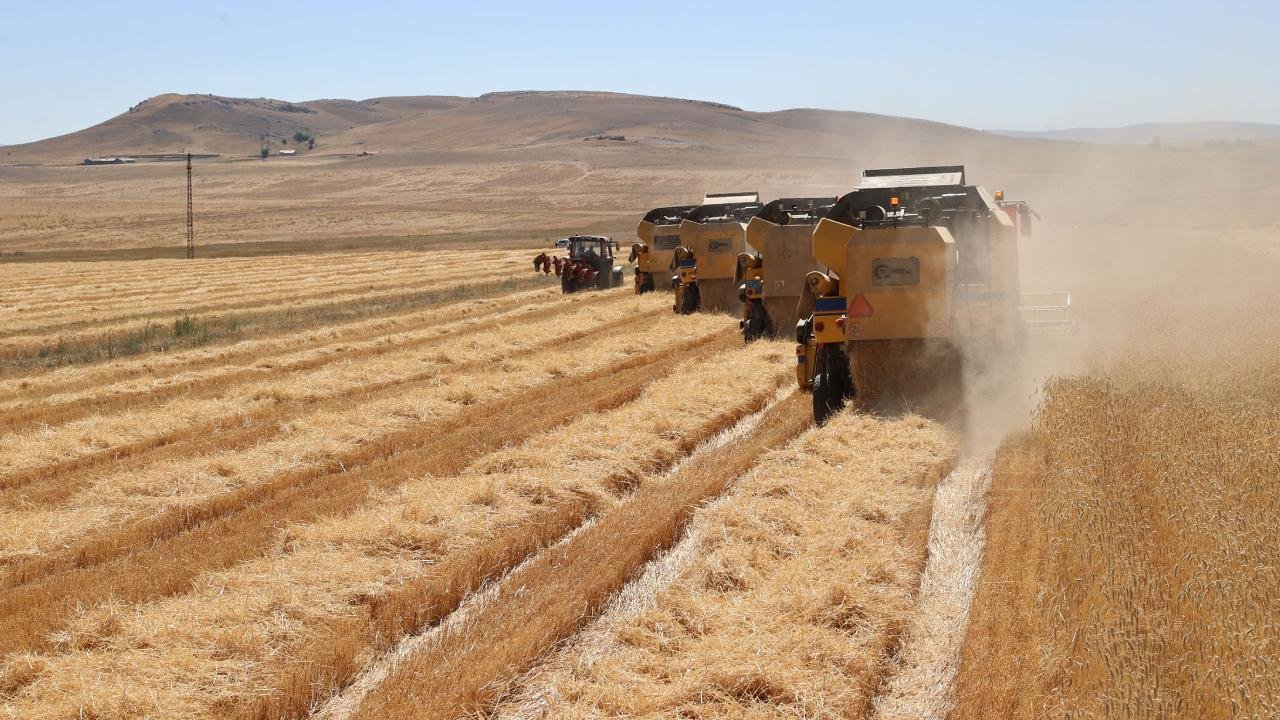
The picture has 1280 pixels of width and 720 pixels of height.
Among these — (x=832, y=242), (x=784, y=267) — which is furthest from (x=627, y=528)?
(x=784, y=267)

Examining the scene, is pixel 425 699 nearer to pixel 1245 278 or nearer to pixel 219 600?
pixel 219 600

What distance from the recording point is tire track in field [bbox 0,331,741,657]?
22.8 feet

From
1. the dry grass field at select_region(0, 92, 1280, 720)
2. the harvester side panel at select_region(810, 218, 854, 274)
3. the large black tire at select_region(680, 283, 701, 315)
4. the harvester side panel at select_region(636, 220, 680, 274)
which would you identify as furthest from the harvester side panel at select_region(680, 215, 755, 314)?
the harvester side panel at select_region(810, 218, 854, 274)

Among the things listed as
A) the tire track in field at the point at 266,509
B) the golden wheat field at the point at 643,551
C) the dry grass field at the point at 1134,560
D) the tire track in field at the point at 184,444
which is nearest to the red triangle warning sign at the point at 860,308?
the golden wheat field at the point at 643,551

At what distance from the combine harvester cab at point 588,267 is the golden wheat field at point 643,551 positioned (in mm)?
15516

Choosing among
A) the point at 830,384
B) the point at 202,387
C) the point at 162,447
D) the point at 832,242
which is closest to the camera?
the point at 162,447

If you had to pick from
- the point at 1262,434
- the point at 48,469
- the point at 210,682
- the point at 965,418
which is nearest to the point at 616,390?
the point at 965,418

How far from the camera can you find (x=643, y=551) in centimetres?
752

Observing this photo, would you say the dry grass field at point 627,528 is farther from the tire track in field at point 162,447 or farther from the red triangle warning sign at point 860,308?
the red triangle warning sign at point 860,308

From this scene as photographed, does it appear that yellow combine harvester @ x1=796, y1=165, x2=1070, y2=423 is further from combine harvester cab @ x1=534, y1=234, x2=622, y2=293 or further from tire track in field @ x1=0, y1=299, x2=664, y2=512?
combine harvester cab @ x1=534, y1=234, x2=622, y2=293

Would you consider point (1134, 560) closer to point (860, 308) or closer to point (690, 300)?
point (860, 308)

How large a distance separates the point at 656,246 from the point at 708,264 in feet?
15.8

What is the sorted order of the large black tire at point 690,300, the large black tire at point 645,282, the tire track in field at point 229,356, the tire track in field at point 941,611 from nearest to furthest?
1. the tire track in field at point 941,611
2. the tire track in field at point 229,356
3. the large black tire at point 690,300
4. the large black tire at point 645,282

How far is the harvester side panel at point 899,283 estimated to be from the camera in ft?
37.7
